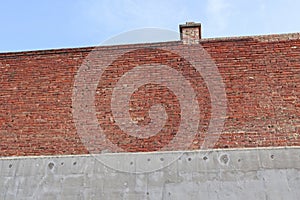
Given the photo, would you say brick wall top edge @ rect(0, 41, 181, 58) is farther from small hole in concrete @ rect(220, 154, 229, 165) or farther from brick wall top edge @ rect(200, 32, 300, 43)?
small hole in concrete @ rect(220, 154, 229, 165)

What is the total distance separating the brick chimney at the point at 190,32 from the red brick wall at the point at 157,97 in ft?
0.72

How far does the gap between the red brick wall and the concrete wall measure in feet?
2.72

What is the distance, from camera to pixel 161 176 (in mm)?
6797

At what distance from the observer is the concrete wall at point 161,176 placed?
657cm

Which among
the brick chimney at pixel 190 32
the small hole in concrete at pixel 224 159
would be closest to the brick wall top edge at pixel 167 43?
the brick chimney at pixel 190 32

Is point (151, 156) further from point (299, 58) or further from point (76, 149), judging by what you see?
point (299, 58)

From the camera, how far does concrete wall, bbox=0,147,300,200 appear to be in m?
6.57

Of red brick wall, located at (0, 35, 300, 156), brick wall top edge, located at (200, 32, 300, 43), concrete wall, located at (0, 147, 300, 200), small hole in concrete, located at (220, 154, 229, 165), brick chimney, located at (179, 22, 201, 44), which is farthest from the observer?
brick chimney, located at (179, 22, 201, 44)

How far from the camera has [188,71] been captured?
8391mm

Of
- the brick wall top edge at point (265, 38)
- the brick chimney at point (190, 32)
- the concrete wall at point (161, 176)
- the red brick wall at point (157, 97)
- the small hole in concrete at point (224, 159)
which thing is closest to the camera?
the concrete wall at point (161, 176)

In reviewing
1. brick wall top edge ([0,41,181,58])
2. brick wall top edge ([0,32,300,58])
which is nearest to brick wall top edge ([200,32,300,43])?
brick wall top edge ([0,32,300,58])

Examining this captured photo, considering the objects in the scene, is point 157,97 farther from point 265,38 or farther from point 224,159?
point 265,38

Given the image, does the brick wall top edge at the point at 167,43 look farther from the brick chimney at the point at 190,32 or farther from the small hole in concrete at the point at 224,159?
the small hole in concrete at the point at 224,159

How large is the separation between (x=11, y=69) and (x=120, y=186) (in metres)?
4.17
